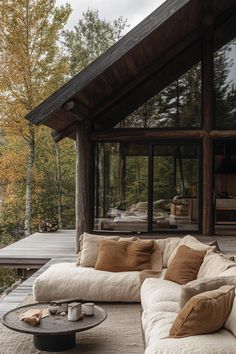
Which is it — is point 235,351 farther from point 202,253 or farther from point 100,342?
point 202,253

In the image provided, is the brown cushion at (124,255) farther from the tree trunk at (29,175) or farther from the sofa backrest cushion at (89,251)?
the tree trunk at (29,175)

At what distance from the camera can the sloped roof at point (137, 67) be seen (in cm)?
773

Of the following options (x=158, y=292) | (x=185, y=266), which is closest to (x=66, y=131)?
(x=185, y=266)

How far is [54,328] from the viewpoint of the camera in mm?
4145

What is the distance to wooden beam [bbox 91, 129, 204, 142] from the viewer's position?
934 cm

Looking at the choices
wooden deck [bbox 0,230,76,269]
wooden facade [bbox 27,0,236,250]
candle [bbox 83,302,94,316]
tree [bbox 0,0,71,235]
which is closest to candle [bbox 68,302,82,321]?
candle [bbox 83,302,94,316]

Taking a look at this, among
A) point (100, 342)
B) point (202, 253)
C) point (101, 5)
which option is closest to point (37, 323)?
point (100, 342)

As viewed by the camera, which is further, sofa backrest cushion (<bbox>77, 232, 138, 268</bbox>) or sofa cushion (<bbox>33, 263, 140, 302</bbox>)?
sofa backrest cushion (<bbox>77, 232, 138, 268</bbox>)

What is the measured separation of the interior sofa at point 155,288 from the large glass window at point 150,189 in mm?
2715

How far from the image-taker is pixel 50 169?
18594 mm

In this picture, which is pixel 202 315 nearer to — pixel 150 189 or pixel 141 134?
pixel 150 189

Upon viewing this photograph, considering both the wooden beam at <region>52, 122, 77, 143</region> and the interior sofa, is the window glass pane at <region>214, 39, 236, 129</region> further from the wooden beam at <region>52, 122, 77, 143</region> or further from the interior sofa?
the interior sofa

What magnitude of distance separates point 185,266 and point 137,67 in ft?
15.0

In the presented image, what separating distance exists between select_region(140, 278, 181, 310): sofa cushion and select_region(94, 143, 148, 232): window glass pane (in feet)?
12.9
